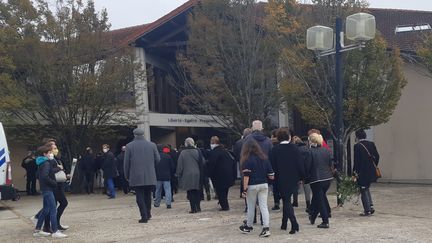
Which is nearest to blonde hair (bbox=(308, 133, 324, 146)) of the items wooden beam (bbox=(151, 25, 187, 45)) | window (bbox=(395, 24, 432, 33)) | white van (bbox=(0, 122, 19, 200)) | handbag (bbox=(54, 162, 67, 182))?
handbag (bbox=(54, 162, 67, 182))

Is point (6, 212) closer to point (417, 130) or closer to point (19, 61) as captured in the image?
point (19, 61)

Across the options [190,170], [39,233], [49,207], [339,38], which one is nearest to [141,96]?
[190,170]

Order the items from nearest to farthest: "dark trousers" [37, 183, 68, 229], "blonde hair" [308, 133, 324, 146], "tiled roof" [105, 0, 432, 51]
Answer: "dark trousers" [37, 183, 68, 229] < "blonde hair" [308, 133, 324, 146] < "tiled roof" [105, 0, 432, 51]

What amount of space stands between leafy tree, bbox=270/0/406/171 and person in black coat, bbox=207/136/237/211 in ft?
17.4

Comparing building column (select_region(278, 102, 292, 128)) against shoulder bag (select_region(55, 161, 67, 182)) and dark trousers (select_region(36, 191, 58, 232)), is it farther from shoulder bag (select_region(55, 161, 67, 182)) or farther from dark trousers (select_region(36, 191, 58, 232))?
A: dark trousers (select_region(36, 191, 58, 232))

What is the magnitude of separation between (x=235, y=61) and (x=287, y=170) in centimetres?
1115

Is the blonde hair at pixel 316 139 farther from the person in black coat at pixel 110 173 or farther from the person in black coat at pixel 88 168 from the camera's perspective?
the person in black coat at pixel 88 168

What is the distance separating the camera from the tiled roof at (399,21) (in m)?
22.6

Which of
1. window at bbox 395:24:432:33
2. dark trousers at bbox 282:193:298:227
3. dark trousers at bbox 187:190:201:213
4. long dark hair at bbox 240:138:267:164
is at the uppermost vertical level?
window at bbox 395:24:432:33

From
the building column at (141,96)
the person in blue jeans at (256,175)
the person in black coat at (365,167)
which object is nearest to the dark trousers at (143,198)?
the person in blue jeans at (256,175)

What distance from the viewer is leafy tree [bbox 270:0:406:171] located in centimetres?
1652

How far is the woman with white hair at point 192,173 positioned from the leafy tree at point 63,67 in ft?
27.2

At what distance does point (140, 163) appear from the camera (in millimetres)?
10906

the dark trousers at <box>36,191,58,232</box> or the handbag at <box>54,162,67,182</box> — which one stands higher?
the handbag at <box>54,162,67,182</box>
